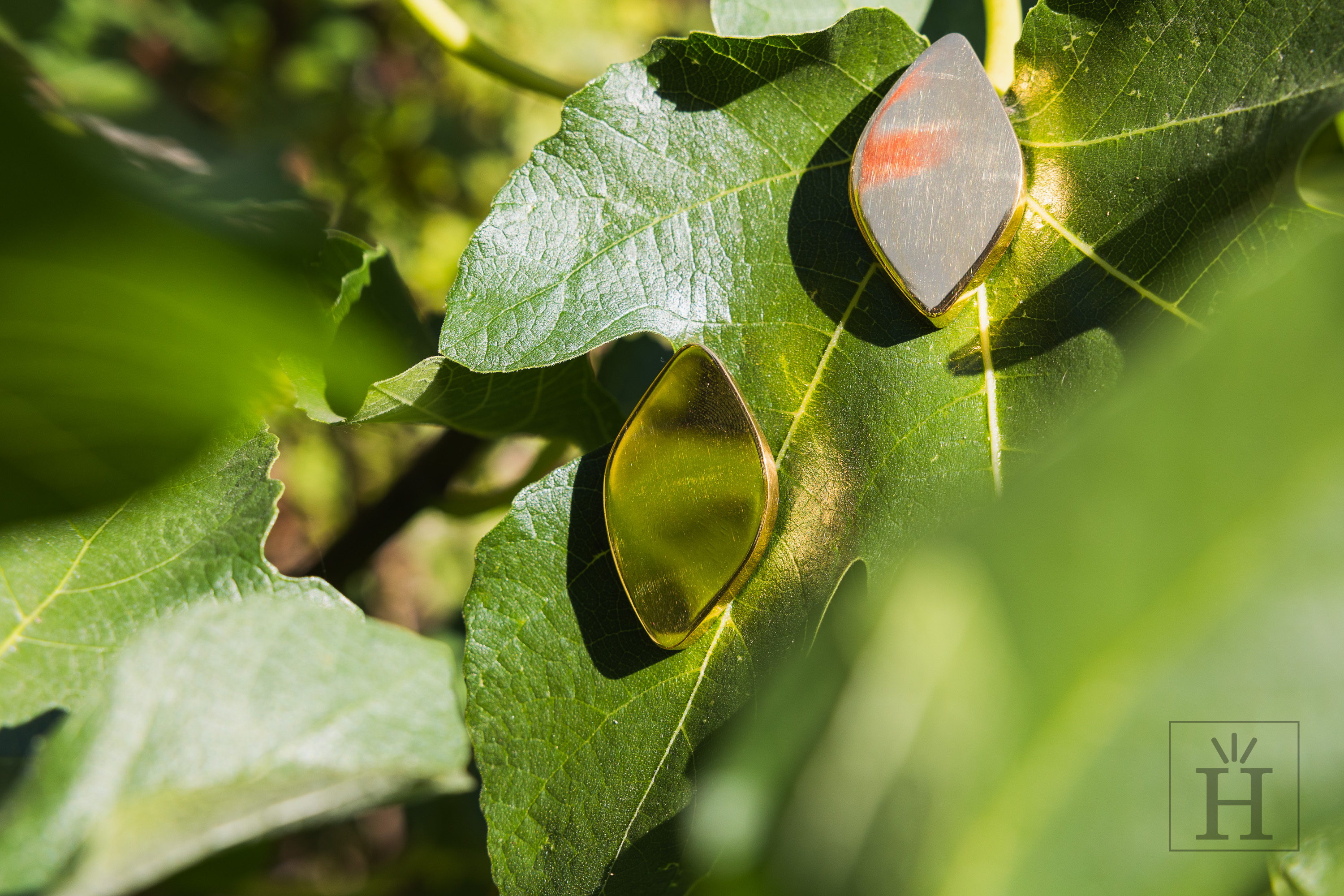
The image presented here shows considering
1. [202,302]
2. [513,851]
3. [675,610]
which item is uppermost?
[202,302]

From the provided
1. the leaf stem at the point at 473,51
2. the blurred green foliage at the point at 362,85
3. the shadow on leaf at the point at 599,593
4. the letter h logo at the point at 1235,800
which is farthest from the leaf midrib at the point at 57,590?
the blurred green foliage at the point at 362,85

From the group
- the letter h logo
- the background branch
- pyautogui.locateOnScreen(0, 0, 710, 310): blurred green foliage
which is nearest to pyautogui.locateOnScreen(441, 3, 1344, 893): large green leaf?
the letter h logo

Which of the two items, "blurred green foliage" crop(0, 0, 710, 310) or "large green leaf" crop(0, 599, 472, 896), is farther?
"blurred green foliage" crop(0, 0, 710, 310)

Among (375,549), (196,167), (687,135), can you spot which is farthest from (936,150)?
(196,167)

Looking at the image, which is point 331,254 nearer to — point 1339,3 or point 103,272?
point 103,272

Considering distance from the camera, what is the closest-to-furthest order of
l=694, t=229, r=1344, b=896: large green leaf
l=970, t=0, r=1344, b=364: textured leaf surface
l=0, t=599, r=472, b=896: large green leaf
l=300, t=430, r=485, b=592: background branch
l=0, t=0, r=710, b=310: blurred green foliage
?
l=694, t=229, r=1344, b=896: large green leaf < l=0, t=599, r=472, b=896: large green leaf < l=970, t=0, r=1344, b=364: textured leaf surface < l=300, t=430, r=485, b=592: background branch < l=0, t=0, r=710, b=310: blurred green foliage

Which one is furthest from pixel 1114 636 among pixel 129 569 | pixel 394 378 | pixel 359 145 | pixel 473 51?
pixel 359 145
